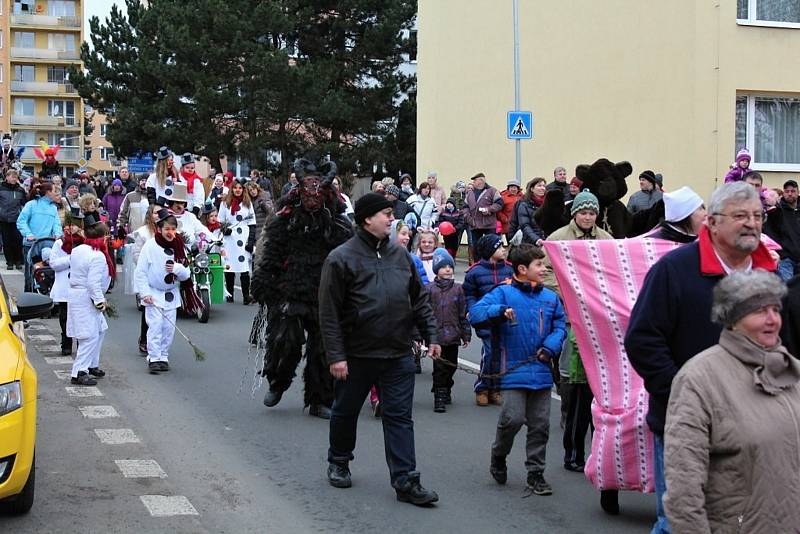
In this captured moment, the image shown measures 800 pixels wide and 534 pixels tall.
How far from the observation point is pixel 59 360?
13211 mm

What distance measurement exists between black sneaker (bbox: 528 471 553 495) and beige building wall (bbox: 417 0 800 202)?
18784mm

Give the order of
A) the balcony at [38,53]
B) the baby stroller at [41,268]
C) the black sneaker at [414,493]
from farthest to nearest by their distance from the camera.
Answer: the balcony at [38,53] → the baby stroller at [41,268] → the black sneaker at [414,493]

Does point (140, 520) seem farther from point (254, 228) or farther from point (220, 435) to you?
point (254, 228)

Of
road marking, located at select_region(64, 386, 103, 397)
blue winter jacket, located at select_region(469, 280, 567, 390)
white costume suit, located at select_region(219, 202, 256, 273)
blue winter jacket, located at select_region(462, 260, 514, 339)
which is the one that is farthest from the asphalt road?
white costume suit, located at select_region(219, 202, 256, 273)

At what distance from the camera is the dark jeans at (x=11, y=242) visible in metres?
23.0

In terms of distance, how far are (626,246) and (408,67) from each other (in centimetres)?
4196

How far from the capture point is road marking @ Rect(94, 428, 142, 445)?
9344 mm

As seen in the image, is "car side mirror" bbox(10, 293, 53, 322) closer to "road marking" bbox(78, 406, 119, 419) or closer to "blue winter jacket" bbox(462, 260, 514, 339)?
"road marking" bbox(78, 406, 119, 419)

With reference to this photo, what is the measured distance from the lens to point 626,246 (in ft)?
21.7

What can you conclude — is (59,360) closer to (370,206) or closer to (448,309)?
(448,309)

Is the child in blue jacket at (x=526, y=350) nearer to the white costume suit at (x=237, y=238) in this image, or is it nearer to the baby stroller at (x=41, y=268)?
the baby stroller at (x=41, y=268)

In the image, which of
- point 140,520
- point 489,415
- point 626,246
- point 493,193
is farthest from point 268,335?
point 493,193

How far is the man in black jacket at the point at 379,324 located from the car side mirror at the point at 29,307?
1755mm

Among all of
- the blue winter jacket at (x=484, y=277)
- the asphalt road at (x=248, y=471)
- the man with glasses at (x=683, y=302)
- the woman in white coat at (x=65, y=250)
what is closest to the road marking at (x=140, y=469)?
the asphalt road at (x=248, y=471)
